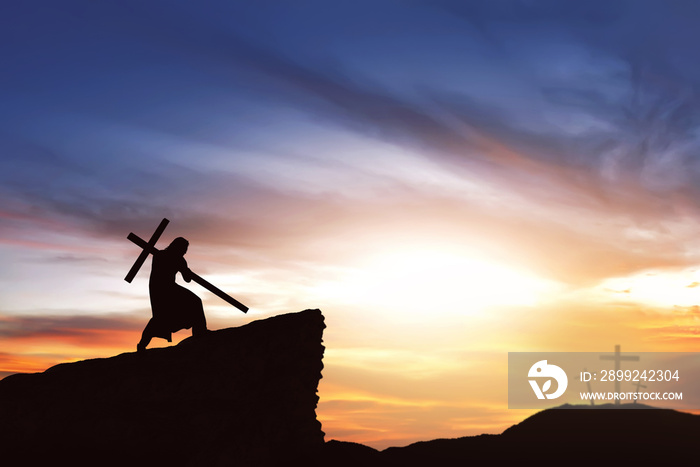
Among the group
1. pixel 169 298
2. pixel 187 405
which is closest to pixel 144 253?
pixel 169 298

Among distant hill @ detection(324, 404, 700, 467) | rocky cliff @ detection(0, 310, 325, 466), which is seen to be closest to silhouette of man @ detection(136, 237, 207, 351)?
rocky cliff @ detection(0, 310, 325, 466)

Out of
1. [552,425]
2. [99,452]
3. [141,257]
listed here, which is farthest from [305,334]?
[552,425]

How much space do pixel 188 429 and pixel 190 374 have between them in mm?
1220

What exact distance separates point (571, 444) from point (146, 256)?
49.1 feet

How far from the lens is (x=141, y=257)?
15.3 m

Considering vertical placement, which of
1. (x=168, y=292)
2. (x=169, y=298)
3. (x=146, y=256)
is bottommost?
(x=169, y=298)

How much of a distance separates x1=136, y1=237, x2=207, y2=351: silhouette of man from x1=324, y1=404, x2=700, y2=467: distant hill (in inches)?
200

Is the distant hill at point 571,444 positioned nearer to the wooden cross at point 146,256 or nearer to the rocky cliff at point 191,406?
the rocky cliff at point 191,406

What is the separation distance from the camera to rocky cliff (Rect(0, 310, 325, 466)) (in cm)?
1440

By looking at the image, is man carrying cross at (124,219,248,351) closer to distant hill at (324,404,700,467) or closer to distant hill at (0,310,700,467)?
distant hill at (0,310,700,467)

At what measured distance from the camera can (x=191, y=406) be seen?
576 inches

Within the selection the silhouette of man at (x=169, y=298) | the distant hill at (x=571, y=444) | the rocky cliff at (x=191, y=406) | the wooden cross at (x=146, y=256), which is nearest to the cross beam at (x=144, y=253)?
the wooden cross at (x=146, y=256)

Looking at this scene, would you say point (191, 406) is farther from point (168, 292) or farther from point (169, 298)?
point (168, 292)

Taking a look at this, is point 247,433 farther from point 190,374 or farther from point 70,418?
point 70,418
